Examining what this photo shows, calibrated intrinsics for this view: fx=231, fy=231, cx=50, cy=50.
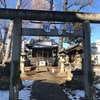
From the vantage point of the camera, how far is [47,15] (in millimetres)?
10562

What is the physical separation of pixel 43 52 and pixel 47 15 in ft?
99.3

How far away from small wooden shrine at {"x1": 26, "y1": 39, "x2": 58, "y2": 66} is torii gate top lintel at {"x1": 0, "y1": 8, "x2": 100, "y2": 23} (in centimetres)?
2761

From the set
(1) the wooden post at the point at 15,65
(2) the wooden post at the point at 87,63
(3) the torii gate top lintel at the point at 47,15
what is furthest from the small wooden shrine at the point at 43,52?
(1) the wooden post at the point at 15,65

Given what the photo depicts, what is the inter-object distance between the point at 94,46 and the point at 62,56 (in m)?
28.6

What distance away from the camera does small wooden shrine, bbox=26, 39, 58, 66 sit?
3897cm

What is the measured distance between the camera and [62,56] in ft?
83.5

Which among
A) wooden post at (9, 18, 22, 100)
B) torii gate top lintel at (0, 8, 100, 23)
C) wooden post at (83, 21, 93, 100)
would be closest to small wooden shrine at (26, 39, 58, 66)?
wooden post at (83, 21, 93, 100)

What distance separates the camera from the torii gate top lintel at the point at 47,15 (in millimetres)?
10281

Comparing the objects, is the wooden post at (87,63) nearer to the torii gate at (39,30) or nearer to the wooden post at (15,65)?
the torii gate at (39,30)

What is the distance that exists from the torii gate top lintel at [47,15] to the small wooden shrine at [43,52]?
27.6 meters

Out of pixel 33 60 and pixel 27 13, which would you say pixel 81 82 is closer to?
pixel 27 13

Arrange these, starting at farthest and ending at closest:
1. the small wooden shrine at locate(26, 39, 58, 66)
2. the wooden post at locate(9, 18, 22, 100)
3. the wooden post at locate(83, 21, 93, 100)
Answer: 1. the small wooden shrine at locate(26, 39, 58, 66)
2. the wooden post at locate(83, 21, 93, 100)
3. the wooden post at locate(9, 18, 22, 100)

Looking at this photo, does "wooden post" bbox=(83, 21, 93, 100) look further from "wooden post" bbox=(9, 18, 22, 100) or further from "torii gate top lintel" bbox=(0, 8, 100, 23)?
"wooden post" bbox=(9, 18, 22, 100)

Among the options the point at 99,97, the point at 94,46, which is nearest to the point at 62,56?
the point at 99,97
